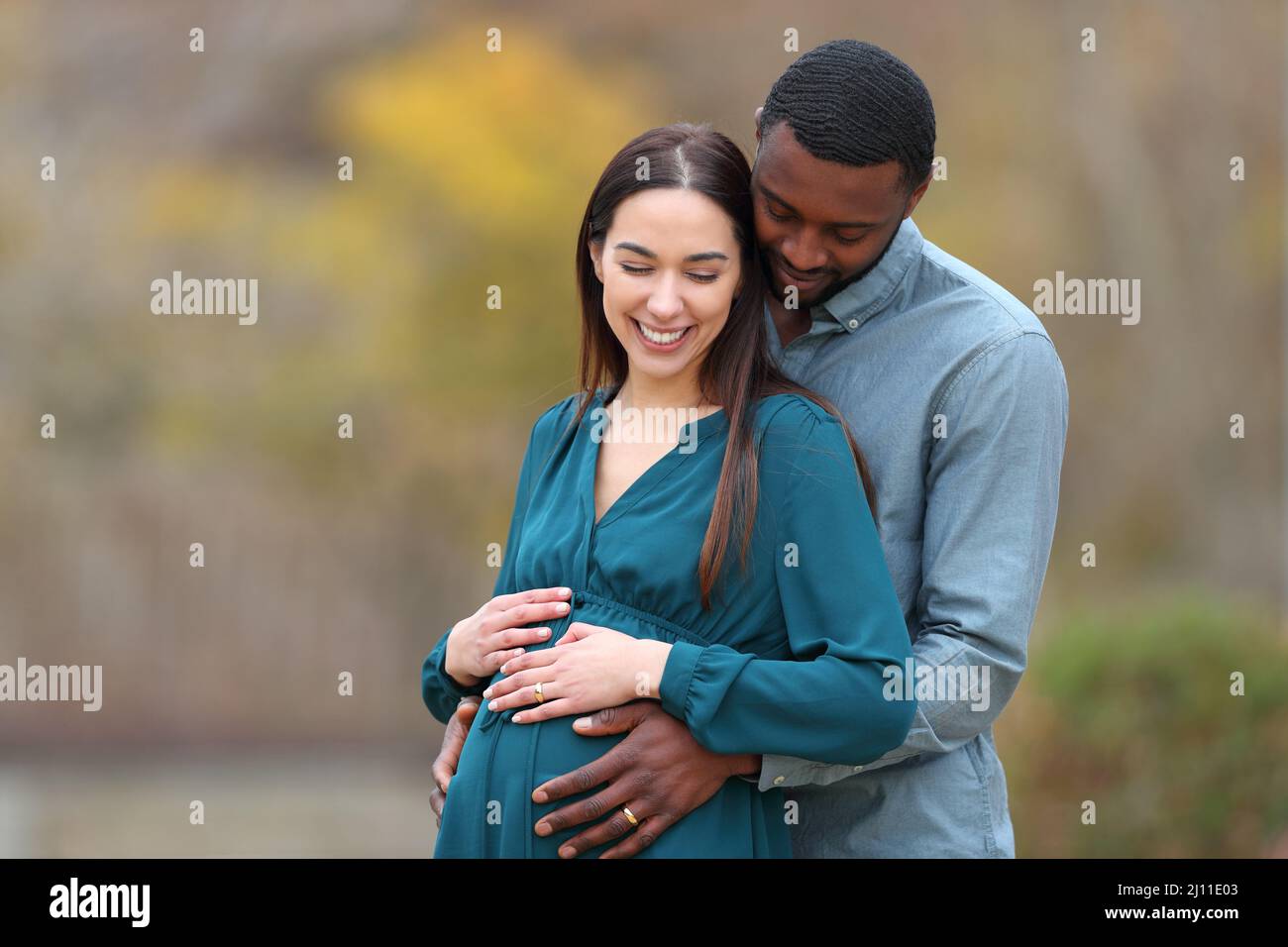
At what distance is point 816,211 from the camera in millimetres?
2547

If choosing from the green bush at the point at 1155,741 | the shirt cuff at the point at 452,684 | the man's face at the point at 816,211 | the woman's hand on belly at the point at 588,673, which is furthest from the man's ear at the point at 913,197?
the green bush at the point at 1155,741

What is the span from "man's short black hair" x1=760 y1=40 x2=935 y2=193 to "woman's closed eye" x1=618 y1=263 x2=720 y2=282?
262 millimetres

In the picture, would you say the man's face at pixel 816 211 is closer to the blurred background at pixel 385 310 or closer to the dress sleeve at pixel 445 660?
the dress sleeve at pixel 445 660

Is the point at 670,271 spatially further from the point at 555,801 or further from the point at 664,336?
the point at 555,801

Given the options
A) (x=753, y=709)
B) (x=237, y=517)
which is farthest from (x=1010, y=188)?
(x=753, y=709)

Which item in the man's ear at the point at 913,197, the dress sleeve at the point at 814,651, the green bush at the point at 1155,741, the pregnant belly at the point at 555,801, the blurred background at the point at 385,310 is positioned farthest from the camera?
the blurred background at the point at 385,310

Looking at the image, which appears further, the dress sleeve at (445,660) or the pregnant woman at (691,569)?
the dress sleeve at (445,660)

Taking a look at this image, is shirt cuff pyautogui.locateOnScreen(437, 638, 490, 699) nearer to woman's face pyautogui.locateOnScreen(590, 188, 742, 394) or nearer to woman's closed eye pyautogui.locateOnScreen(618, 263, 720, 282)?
woman's face pyautogui.locateOnScreen(590, 188, 742, 394)

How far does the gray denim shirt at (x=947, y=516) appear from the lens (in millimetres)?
2533

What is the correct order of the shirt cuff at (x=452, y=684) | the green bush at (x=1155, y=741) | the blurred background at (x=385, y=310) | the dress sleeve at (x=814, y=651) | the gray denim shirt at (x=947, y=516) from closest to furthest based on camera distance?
the dress sleeve at (x=814, y=651) → the gray denim shirt at (x=947, y=516) → the shirt cuff at (x=452, y=684) → the green bush at (x=1155, y=741) → the blurred background at (x=385, y=310)

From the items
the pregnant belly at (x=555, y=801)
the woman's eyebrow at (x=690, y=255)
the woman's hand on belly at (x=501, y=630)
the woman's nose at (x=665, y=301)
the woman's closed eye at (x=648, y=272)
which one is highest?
the woman's eyebrow at (x=690, y=255)

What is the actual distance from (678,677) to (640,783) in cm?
18

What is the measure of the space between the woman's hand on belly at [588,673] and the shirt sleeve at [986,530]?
1.14 feet

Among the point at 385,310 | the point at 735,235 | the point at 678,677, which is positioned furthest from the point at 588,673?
the point at 385,310
